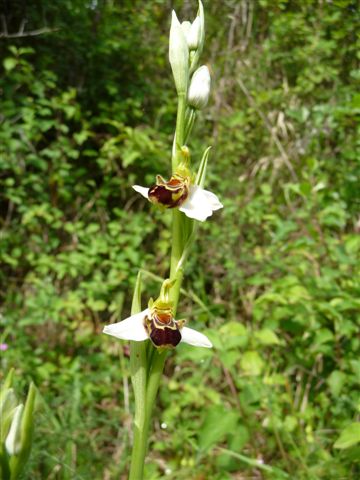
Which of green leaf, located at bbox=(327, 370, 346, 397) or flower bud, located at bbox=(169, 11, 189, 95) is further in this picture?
green leaf, located at bbox=(327, 370, 346, 397)

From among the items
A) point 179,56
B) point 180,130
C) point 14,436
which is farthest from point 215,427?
point 179,56

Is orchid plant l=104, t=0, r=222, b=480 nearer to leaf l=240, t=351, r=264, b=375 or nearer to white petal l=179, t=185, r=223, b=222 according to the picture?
white petal l=179, t=185, r=223, b=222

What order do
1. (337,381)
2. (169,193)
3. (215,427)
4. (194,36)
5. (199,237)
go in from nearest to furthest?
1. (169,193)
2. (194,36)
3. (215,427)
4. (337,381)
5. (199,237)

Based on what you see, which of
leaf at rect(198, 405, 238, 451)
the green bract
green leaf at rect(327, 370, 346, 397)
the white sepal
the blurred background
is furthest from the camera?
the blurred background

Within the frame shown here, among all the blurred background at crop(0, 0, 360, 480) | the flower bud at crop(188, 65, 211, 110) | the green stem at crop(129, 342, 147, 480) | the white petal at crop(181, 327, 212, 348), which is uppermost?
the flower bud at crop(188, 65, 211, 110)

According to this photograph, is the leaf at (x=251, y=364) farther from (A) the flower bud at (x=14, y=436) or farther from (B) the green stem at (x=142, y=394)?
(A) the flower bud at (x=14, y=436)

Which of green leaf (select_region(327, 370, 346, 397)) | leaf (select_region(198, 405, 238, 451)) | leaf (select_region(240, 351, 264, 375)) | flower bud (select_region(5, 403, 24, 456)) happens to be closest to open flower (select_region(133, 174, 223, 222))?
flower bud (select_region(5, 403, 24, 456))

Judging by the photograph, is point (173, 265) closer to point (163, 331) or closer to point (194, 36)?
point (163, 331)

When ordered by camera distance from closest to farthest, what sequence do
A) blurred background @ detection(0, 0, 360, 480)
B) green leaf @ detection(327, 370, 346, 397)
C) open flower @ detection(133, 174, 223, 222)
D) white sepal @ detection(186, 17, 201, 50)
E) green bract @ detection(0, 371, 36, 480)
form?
green bract @ detection(0, 371, 36, 480)
open flower @ detection(133, 174, 223, 222)
white sepal @ detection(186, 17, 201, 50)
green leaf @ detection(327, 370, 346, 397)
blurred background @ detection(0, 0, 360, 480)
